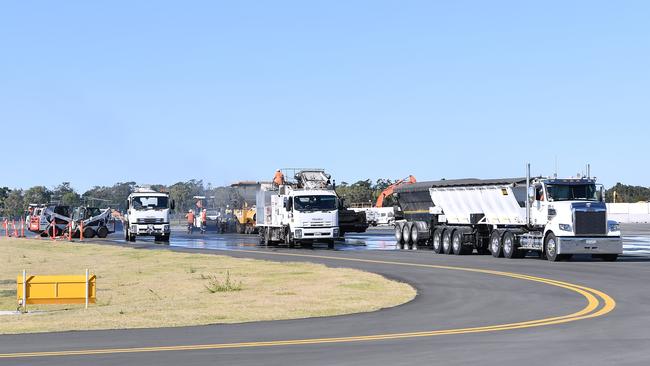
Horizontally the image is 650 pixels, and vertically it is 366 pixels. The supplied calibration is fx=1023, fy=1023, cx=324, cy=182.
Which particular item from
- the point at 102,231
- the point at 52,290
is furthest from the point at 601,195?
the point at 102,231

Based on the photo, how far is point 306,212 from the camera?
51531 mm

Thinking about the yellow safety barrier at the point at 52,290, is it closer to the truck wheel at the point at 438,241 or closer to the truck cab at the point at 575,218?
A: the truck cab at the point at 575,218

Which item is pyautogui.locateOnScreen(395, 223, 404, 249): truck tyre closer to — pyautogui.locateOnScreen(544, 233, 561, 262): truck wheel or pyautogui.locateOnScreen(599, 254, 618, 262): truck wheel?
pyautogui.locateOnScreen(544, 233, 561, 262): truck wheel

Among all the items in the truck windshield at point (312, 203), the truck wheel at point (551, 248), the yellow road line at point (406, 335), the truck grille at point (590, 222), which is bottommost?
the yellow road line at point (406, 335)

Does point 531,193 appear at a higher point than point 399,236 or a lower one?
higher

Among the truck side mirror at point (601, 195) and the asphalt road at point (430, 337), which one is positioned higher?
the truck side mirror at point (601, 195)

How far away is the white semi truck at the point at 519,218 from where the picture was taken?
37.2 metres

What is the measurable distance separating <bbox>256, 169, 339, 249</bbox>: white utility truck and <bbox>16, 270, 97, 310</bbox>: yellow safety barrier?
28205 millimetres

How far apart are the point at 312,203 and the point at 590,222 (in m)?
17.7

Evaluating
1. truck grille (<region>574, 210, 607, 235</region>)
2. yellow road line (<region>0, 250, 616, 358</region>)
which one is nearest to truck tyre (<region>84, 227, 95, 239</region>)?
truck grille (<region>574, 210, 607, 235</region>)

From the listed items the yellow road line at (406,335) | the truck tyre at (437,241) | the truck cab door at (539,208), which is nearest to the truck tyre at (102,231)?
the truck tyre at (437,241)

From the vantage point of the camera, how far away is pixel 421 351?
47.9 feet

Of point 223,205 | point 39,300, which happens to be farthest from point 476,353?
point 223,205

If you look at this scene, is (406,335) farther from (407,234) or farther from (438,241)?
(407,234)
